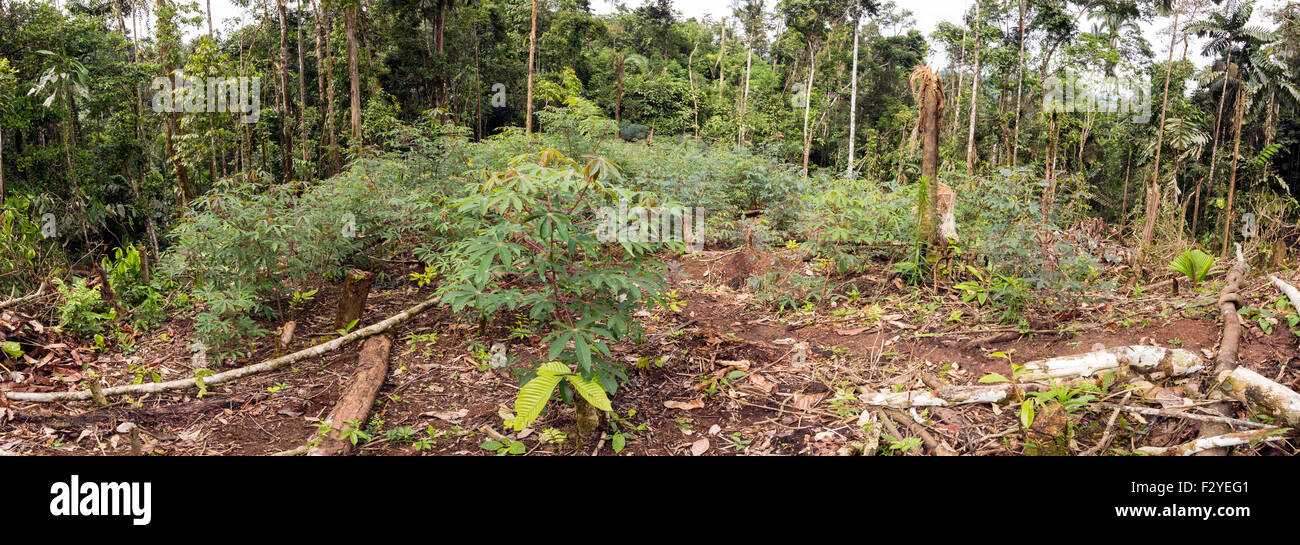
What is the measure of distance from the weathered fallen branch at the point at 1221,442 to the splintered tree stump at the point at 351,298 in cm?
420

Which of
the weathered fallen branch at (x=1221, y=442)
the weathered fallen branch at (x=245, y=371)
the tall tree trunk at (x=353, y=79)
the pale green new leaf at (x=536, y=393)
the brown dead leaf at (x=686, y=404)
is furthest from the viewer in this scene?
the tall tree trunk at (x=353, y=79)

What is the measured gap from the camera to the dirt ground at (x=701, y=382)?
9.70ft

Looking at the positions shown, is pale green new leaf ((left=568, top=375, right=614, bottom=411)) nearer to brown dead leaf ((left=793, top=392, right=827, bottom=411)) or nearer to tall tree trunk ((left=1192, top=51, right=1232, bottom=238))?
brown dead leaf ((left=793, top=392, right=827, bottom=411))

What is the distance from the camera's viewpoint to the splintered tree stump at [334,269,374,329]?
4.48 meters

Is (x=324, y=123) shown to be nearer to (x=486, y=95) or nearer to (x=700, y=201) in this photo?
(x=486, y=95)

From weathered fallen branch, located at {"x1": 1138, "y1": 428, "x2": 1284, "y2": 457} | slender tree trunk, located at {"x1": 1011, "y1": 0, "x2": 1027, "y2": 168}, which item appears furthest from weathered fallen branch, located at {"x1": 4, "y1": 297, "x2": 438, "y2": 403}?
slender tree trunk, located at {"x1": 1011, "y1": 0, "x2": 1027, "y2": 168}

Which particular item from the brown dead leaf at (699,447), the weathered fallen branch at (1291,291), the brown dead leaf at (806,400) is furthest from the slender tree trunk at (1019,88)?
the brown dead leaf at (699,447)

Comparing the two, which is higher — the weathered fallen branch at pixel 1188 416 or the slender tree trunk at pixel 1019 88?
the slender tree trunk at pixel 1019 88

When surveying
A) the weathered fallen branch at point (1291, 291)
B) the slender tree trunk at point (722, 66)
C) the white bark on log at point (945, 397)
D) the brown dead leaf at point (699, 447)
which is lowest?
the brown dead leaf at point (699, 447)

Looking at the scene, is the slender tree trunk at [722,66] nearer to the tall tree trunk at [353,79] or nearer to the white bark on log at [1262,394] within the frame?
the tall tree trunk at [353,79]

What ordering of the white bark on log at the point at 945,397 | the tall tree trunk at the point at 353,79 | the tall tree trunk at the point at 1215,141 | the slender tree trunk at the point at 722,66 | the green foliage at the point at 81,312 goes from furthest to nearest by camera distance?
the slender tree trunk at the point at 722,66 → the tall tree trunk at the point at 1215,141 → the tall tree trunk at the point at 353,79 → the green foliage at the point at 81,312 → the white bark on log at the point at 945,397

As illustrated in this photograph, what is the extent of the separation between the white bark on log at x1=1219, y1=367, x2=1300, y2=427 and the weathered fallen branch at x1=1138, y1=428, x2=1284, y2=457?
0.33 feet

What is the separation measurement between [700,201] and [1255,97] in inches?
648

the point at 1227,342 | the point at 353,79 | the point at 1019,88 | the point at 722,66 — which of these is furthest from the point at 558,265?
the point at 722,66
